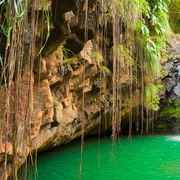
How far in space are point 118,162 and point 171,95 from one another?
5743mm

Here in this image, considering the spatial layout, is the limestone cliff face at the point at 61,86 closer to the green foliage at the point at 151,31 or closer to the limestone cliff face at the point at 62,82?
the limestone cliff face at the point at 62,82

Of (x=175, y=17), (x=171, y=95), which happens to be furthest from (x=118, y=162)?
(x=175, y=17)

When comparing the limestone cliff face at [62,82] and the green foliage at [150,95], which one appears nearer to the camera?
the limestone cliff face at [62,82]

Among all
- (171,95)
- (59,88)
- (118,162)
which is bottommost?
(118,162)

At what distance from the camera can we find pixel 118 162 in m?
6.42

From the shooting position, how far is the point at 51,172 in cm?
565

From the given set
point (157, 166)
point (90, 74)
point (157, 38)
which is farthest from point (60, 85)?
point (157, 38)

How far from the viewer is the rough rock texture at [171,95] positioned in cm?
1125

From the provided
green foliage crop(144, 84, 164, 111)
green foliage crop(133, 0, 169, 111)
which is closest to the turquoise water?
green foliage crop(144, 84, 164, 111)

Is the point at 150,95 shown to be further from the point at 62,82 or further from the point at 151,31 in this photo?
the point at 62,82

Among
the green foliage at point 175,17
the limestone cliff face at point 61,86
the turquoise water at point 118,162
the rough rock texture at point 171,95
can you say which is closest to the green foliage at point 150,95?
the limestone cliff face at point 61,86

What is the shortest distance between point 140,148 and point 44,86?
14.2ft

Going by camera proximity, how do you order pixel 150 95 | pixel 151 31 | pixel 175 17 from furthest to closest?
pixel 175 17 < pixel 150 95 < pixel 151 31

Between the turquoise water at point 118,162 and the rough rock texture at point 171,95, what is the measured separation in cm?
239
